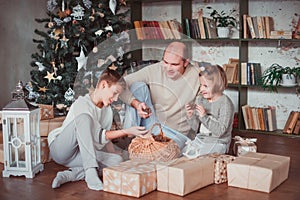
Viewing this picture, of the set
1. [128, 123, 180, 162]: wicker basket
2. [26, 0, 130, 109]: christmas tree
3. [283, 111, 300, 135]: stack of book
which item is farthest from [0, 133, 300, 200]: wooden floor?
[283, 111, 300, 135]: stack of book

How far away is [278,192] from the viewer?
9.59 feet

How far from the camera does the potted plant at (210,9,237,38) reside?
491 centimetres

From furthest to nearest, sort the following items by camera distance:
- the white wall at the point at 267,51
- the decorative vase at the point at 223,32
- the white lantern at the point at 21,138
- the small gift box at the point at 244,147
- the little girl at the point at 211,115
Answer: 1. the decorative vase at the point at 223,32
2. the white wall at the point at 267,51
3. the small gift box at the point at 244,147
4. the little girl at the point at 211,115
5. the white lantern at the point at 21,138

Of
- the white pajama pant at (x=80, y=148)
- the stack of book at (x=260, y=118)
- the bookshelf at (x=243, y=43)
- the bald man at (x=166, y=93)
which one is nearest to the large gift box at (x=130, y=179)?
the white pajama pant at (x=80, y=148)

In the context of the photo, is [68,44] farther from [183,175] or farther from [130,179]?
[183,175]

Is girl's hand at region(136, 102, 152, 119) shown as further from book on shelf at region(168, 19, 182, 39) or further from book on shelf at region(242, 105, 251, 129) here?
book on shelf at region(168, 19, 182, 39)

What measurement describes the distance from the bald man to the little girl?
0.09 meters

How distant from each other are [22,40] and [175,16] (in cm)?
170

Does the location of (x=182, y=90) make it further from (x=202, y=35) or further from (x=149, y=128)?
(x=202, y=35)

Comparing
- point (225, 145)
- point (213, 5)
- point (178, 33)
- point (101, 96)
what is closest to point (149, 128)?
point (101, 96)

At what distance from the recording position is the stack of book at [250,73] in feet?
15.7

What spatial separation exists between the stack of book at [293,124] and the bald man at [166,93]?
1778 mm

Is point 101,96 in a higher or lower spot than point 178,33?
lower

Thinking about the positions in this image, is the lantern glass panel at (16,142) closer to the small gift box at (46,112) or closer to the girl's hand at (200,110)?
the small gift box at (46,112)
